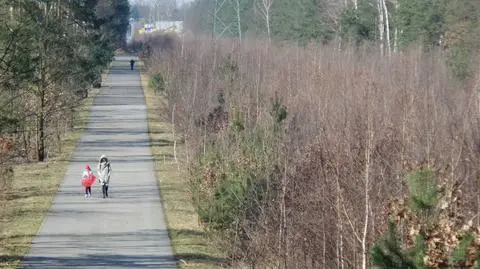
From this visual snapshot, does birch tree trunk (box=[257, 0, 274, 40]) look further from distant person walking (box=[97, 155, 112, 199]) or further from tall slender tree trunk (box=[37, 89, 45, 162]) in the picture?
distant person walking (box=[97, 155, 112, 199])

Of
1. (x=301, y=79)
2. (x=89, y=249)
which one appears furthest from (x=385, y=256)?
(x=301, y=79)

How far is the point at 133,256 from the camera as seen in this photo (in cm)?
2412

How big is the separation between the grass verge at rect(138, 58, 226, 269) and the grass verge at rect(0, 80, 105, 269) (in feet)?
10.7

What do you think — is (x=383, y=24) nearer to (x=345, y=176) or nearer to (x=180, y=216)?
(x=180, y=216)

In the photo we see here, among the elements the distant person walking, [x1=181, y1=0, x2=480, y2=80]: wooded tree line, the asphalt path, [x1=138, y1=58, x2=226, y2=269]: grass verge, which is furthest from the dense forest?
the distant person walking

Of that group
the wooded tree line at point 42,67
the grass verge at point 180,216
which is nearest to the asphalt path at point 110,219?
the grass verge at point 180,216

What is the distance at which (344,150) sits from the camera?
789 inches

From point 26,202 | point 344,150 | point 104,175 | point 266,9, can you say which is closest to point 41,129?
point 104,175

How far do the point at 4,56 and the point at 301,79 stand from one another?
24242 millimetres

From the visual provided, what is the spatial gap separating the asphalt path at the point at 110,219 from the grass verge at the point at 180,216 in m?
0.27

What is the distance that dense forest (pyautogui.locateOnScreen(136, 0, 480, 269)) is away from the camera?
45.2 feet

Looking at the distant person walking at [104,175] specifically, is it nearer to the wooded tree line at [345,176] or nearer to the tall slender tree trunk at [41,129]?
the wooded tree line at [345,176]

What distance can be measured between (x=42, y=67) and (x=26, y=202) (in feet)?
33.8

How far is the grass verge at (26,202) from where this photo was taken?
25188 mm
